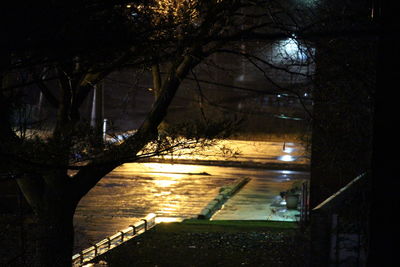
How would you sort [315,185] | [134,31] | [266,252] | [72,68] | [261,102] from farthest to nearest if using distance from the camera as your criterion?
[261,102], [315,185], [266,252], [72,68], [134,31]

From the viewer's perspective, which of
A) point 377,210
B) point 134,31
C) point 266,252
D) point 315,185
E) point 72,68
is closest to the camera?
point 377,210

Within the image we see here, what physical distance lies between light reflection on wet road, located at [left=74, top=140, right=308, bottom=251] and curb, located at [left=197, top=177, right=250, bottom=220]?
0.30 metres

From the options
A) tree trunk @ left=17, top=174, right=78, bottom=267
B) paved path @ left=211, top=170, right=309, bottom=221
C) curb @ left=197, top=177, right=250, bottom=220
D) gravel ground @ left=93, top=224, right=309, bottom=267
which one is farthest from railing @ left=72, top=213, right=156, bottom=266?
paved path @ left=211, top=170, right=309, bottom=221

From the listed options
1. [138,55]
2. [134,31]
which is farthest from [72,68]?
[134,31]

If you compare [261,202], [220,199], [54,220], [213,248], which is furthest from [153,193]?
[54,220]

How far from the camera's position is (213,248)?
40.7ft

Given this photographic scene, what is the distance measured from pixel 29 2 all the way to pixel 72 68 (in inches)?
118

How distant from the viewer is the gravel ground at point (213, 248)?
1134cm

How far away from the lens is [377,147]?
6082mm

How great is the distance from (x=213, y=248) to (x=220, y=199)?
7.09 metres

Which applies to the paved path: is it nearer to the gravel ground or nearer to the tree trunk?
the gravel ground

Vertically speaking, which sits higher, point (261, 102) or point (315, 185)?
point (261, 102)

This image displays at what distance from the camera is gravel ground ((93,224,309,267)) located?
11.3 meters

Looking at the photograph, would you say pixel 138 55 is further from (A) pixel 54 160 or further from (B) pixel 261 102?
(B) pixel 261 102
